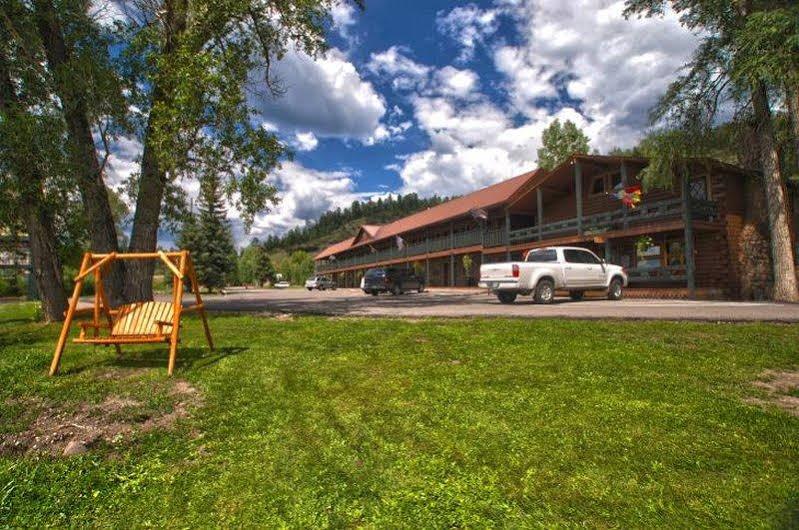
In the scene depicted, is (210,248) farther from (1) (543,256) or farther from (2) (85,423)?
(2) (85,423)

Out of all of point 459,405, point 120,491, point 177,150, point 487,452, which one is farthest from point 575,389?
point 177,150

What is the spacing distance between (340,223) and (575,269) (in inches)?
7245

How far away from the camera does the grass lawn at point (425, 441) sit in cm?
266

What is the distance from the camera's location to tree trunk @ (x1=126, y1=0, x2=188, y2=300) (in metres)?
11.3

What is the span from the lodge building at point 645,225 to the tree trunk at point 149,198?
17956 mm

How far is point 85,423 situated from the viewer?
3.97 metres

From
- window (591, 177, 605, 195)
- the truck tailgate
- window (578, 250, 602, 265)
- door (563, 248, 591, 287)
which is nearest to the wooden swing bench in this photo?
the truck tailgate

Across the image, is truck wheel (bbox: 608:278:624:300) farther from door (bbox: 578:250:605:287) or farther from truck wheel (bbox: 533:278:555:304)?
truck wheel (bbox: 533:278:555:304)

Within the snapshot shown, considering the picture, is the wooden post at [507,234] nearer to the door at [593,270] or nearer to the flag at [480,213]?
the flag at [480,213]

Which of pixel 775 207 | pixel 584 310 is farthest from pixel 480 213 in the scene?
pixel 584 310

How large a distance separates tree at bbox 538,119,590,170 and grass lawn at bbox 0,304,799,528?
48.4 meters

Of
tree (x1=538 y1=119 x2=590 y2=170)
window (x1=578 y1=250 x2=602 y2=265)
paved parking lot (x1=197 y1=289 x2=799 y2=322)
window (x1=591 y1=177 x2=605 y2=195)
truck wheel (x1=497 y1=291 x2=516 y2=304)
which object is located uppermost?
tree (x1=538 y1=119 x2=590 y2=170)

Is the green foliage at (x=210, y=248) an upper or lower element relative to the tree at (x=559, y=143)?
lower

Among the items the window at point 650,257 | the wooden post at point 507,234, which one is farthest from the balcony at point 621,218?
the window at point 650,257
